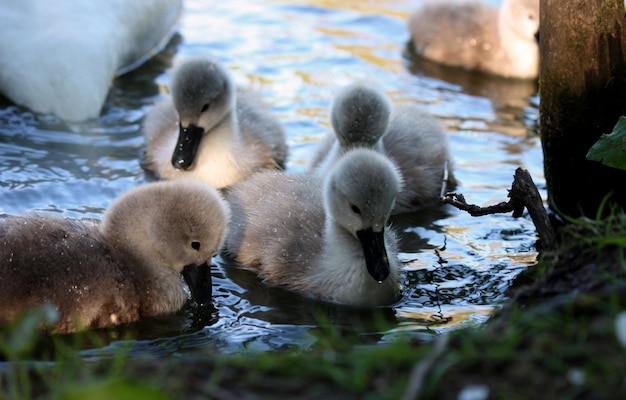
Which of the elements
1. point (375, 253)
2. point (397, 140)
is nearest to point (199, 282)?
point (375, 253)

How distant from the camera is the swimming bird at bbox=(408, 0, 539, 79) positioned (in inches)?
380

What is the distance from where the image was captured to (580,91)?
18.5 ft

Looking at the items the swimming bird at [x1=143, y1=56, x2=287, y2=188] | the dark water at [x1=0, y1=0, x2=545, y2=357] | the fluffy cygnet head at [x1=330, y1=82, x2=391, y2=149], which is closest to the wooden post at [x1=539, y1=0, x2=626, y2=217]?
the dark water at [x1=0, y1=0, x2=545, y2=357]

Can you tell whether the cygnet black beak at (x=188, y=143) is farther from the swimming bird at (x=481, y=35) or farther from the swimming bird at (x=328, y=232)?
the swimming bird at (x=481, y=35)

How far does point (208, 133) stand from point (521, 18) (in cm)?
393

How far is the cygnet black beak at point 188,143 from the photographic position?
6.79m

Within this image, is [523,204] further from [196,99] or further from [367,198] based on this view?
[196,99]

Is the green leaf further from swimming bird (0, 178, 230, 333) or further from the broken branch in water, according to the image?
swimming bird (0, 178, 230, 333)

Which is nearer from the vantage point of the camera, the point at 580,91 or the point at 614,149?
the point at 614,149

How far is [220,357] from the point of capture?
329 centimetres

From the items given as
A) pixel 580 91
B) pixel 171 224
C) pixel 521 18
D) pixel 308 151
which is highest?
pixel 580 91

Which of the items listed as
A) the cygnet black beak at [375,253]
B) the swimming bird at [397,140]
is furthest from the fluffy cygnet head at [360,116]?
the cygnet black beak at [375,253]

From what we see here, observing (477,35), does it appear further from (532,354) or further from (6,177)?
(532,354)

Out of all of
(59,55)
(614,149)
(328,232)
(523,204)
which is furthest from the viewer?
(59,55)
